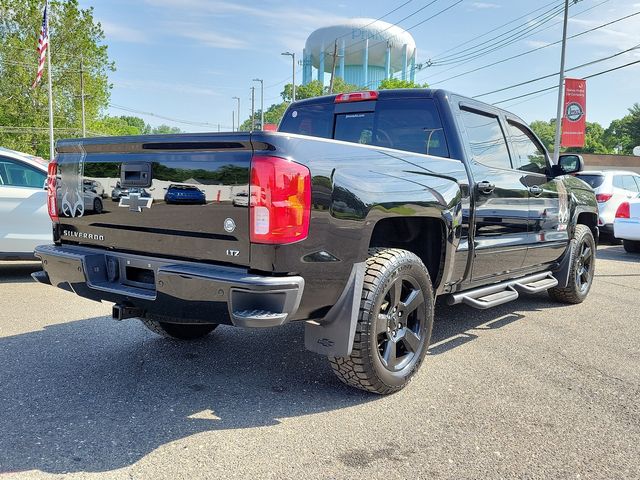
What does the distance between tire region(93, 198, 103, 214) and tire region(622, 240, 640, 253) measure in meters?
10.7

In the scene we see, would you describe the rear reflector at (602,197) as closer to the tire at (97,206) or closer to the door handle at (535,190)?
the door handle at (535,190)

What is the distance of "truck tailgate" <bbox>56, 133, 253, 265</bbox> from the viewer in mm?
2855

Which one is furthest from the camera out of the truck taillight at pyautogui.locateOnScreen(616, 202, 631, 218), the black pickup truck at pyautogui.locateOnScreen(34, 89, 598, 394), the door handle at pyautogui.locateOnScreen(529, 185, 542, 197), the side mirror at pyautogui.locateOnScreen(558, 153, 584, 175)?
the truck taillight at pyautogui.locateOnScreen(616, 202, 631, 218)

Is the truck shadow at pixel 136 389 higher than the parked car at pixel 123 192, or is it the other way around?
the parked car at pixel 123 192

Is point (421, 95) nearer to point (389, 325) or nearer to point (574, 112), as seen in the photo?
point (389, 325)

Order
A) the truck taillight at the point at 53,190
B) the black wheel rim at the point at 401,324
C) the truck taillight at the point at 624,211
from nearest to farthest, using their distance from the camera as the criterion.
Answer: the black wheel rim at the point at 401,324 → the truck taillight at the point at 53,190 → the truck taillight at the point at 624,211

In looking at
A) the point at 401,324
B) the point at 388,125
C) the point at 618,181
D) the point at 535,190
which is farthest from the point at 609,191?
the point at 401,324

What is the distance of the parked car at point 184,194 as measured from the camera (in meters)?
2.97

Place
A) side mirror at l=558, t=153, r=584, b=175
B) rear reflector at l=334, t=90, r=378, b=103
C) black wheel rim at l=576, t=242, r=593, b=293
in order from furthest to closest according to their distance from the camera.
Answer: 1. black wheel rim at l=576, t=242, r=593, b=293
2. side mirror at l=558, t=153, r=584, b=175
3. rear reflector at l=334, t=90, r=378, b=103

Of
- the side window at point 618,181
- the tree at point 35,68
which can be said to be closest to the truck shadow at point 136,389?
the side window at point 618,181

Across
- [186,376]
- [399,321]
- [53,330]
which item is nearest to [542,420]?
[399,321]

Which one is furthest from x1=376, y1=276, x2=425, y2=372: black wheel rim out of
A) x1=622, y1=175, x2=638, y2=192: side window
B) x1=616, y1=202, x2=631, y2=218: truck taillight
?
x1=622, y1=175, x2=638, y2=192: side window

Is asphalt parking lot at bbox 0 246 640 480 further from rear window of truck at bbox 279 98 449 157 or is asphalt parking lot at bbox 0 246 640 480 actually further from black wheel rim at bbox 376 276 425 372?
rear window of truck at bbox 279 98 449 157

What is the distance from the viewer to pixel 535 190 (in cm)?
516
